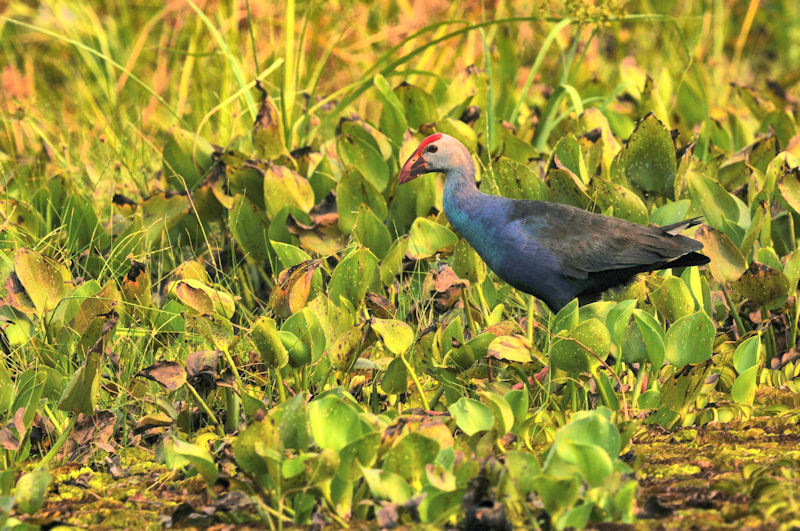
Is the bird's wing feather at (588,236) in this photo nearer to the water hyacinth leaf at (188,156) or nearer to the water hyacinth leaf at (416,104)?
the water hyacinth leaf at (416,104)

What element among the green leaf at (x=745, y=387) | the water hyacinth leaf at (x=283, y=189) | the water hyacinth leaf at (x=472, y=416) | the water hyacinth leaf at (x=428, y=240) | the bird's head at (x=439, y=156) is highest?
the bird's head at (x=439, y=156)

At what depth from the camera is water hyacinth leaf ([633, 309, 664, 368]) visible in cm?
272

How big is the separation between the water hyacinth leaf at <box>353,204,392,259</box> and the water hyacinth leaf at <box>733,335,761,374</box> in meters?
1.25

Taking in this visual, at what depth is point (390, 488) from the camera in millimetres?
2209

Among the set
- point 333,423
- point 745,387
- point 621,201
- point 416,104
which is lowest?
point 745,387

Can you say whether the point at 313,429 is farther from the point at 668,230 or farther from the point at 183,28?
the point at 183,28

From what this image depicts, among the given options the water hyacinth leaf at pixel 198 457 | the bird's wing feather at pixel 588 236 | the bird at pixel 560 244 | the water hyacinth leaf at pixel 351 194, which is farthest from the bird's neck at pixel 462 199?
the water hyacinth leaf at pixel 198 457

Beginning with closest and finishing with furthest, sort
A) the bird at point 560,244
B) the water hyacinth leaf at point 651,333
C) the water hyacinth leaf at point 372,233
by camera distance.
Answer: the water hyacinth leaf at point 651,333 → the bird at point 560,244 → the water hyacinth leaf at point 372,233

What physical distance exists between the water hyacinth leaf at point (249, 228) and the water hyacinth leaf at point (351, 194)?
0.31 metres

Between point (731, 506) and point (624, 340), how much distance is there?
71 centimetres

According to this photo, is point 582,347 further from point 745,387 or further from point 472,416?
point 745,387

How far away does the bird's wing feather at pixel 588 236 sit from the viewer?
3.30 m

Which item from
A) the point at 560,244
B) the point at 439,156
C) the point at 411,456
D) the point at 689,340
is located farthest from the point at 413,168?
the point at 411,456

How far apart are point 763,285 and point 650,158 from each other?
78 centimetres
